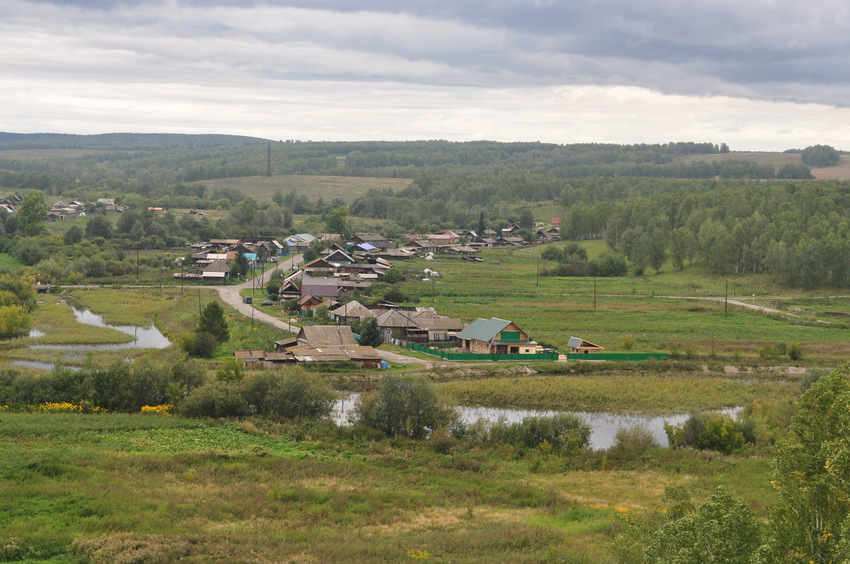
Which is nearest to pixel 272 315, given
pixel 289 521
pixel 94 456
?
pixel 94 456

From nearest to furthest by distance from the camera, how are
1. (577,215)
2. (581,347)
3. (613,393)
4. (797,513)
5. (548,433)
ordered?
1. (797,513)
2. (548,433)
3. (613,393)
4. (581,347)
5. (577,215)

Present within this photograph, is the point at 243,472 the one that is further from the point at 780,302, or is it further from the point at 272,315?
the point at 780,302

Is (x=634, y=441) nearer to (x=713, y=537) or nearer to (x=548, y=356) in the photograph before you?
(x=548, y=356)

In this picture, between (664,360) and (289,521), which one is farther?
(664,360)

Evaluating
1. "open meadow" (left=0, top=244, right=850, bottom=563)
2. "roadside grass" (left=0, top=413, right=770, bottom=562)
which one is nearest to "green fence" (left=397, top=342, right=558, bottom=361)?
"open meadow" (left=0, top=244, right=850, bottom=563)

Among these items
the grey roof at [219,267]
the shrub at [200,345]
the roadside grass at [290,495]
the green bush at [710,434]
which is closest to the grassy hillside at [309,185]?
the grey roof at [219,267]

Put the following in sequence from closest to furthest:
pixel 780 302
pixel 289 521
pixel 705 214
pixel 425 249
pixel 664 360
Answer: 1. pixel 289 521
2. pixel 664 360
3. pixel 780 302
4. pixel 705 214
5. pixel 425 249

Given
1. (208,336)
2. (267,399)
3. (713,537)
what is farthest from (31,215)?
(713,537)
